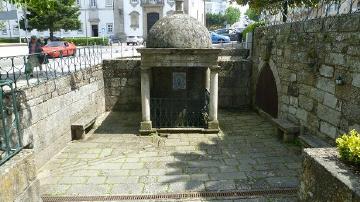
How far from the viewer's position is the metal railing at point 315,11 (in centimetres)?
648

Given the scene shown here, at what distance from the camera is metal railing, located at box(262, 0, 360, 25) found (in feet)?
21.2

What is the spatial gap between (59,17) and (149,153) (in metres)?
30.6

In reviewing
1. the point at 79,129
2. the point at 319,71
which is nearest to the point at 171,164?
the point at 79,129

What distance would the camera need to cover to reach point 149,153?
291 inches

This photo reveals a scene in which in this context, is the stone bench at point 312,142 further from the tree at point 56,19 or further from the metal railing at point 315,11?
the tree at point 56,19

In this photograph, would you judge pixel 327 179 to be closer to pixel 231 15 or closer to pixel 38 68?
pixel 38 68

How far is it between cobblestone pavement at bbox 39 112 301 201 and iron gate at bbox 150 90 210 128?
740mm

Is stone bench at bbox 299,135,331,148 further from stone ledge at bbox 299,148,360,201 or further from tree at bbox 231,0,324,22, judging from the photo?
tree at bbox 231,0,324,22

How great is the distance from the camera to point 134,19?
136 ft

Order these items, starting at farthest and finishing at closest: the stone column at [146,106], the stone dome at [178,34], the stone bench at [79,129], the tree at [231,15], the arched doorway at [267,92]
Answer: the tree at [231,15], the arched doorway at [267,92], the stone column at [146,106], the stone dome at [178,34], the stone bench at [79,129]

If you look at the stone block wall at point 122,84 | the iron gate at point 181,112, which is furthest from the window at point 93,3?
the iron gate at point 181,112

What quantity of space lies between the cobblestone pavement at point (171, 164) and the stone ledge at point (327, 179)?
3.98ft

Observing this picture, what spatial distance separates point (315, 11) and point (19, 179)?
7281 millimetres

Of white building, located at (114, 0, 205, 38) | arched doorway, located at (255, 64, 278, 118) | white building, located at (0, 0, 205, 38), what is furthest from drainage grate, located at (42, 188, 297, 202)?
white building, located at (114, 0, 205, 38)
